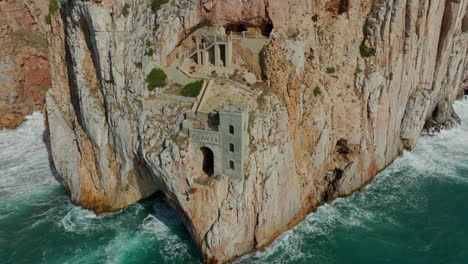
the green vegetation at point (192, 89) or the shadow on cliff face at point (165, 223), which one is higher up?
the green vegetation at point (192, 89)

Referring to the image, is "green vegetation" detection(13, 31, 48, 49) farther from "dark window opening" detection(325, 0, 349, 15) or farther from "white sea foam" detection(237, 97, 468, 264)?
"white sea foam" detection(237, 97, 468, 264)

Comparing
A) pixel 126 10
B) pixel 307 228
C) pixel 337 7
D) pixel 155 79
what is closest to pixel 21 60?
pixel 126 10

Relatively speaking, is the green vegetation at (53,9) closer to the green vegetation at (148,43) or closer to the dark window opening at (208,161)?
the green vegetation at (148,43)

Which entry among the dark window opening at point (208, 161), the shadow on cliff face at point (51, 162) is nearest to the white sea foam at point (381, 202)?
the dark window opening at point (208, 161)

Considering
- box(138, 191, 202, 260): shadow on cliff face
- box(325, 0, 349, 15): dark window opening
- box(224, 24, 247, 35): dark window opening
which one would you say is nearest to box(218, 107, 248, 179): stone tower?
box(138, 191, 202, 260): shadow on cliff face

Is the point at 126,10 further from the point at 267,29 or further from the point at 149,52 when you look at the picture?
the point at 267,29

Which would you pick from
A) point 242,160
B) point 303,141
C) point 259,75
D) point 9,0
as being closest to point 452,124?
point 303,141
